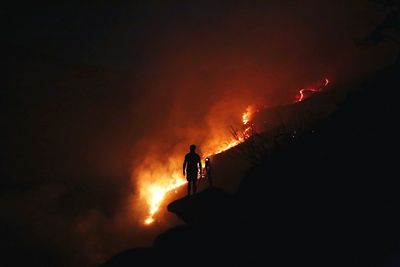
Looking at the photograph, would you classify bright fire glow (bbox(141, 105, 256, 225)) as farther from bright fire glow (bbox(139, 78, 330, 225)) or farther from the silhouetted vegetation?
the silhouetted vegetation

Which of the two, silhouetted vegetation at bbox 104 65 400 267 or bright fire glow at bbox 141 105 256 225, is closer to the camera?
silhouetted vegetation at bbox 104 65 400 267

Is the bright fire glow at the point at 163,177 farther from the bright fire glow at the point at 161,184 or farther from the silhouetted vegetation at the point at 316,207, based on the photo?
the silhouetted vegetation at the point at 316,207

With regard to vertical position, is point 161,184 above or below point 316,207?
above

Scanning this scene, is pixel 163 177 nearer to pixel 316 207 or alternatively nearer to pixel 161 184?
pixel 161 184

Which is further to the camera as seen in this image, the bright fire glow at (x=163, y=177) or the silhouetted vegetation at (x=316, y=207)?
the bright fire glow at (x=163, y=177)

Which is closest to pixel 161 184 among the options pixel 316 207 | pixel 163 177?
pixel 163 177

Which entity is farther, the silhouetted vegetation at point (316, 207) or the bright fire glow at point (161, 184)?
the bright fire glow at point (161, 184)

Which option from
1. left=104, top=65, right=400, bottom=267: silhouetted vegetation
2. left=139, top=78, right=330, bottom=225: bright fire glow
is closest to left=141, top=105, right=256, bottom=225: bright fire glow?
left=139, top=78, right=330, bottom=225: bright fire glow

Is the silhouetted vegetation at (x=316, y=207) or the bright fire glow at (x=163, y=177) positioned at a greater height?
the bright fire glow at (x=163, y=177)

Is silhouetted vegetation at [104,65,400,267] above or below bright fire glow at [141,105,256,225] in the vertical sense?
below

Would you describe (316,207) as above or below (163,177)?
below

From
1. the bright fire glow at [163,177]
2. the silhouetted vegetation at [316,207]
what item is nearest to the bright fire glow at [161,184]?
the bright fire glow at [163,177]

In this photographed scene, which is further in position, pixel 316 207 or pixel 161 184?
pixel 161 184

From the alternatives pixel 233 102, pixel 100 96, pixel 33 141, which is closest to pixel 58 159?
pixel 33 141
